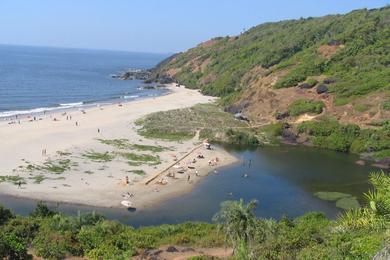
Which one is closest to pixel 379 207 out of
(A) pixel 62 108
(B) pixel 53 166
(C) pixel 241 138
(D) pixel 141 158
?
(B) pixel 53 166

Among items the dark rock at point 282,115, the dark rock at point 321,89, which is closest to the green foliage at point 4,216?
the dark rock at point 282,115

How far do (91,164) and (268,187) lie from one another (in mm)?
20299

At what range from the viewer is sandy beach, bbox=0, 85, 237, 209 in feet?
155

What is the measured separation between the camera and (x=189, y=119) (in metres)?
90.2

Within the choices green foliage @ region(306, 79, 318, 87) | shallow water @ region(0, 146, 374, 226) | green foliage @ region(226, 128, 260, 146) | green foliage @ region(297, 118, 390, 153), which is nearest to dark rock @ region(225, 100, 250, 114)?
green foliage @ region(306, 79, 318, 87)

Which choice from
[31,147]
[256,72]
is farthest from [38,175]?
[256,72]

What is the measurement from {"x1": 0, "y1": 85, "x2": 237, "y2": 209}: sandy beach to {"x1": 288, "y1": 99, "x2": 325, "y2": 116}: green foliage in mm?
20495

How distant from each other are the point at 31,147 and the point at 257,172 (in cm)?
2879

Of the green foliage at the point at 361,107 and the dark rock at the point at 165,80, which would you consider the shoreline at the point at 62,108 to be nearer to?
the dark rock at the point at 165,80

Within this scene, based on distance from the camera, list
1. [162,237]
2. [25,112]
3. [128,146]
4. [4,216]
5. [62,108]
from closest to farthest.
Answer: [4,216]
[162,237]
[128,146]
[25,112]
[62,108]

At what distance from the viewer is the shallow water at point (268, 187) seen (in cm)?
4372

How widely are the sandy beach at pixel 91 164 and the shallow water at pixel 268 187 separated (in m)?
1.79

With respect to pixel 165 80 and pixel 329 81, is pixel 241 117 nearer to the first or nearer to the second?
pixel 329 81

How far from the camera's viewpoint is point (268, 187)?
55062 millimetres
